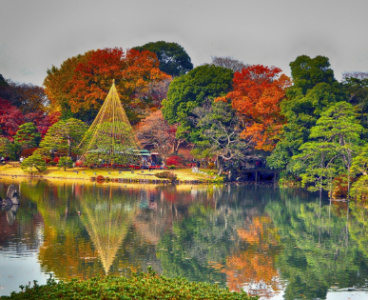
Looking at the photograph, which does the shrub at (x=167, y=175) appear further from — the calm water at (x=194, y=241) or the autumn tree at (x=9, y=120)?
the autumn tree at (x=9, y=120)

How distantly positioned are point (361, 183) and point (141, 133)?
2531cm

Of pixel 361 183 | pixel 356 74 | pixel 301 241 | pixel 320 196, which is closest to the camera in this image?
pixel 301 241

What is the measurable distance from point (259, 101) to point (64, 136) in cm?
1905

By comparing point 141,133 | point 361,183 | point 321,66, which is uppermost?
point 321,66

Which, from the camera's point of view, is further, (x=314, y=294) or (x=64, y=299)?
(x=314, y=294)

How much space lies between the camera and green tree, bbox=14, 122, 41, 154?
170 feet

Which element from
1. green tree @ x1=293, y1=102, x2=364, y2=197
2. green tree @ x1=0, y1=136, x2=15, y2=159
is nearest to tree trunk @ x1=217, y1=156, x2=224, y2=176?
green tree @ x1=293, y1=102, x2=364, y2=197

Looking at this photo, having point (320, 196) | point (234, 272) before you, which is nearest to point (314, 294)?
point (234, 272)

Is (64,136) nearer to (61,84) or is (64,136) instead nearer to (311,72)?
(61,84)

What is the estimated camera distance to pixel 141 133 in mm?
53281

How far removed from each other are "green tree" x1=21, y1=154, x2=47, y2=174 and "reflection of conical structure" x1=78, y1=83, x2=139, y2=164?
12.4 feet

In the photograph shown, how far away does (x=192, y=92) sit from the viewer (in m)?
49.8

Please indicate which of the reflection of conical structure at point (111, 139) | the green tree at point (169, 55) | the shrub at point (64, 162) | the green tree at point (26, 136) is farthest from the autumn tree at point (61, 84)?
the green tree at point (169, 55)

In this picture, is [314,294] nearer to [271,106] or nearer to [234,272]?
[234,272]
